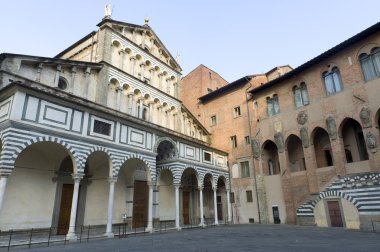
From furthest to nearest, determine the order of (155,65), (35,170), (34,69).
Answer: (155,65)
(34,69)
(35,170)

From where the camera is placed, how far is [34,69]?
47.6 feet

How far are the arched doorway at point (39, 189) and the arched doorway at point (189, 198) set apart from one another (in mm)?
10438

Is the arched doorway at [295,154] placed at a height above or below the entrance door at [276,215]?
above

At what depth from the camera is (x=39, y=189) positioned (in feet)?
44.4

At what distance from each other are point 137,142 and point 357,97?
47.1ft

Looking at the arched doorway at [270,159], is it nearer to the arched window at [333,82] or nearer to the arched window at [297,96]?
the arched window at [297,96]

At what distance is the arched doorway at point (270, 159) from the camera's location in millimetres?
23109

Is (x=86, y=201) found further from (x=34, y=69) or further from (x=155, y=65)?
(x=155, y=65)

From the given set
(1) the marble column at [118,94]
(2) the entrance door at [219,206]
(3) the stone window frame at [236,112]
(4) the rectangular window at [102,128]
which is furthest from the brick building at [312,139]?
(4) the rectangular window at [102,128]

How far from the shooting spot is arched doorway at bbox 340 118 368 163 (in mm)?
18359

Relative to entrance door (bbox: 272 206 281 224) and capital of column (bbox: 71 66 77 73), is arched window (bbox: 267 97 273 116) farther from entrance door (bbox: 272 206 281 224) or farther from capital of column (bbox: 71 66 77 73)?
capital of column (bbox: 71 66 77 73)

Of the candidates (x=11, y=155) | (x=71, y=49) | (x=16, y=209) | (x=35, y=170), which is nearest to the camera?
(x=11, y=155)

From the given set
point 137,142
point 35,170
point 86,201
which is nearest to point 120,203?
point 86,201

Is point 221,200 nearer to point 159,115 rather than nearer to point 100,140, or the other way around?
point 159,115
